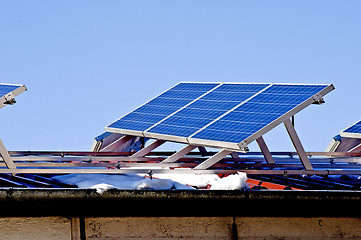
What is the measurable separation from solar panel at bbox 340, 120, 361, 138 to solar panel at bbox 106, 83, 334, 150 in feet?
10.4

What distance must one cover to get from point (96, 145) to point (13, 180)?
25.6 ft

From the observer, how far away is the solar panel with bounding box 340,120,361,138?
70.1ft

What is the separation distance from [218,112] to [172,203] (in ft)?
23.4

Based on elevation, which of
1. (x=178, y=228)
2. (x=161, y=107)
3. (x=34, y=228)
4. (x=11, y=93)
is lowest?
(x=178, y=228)

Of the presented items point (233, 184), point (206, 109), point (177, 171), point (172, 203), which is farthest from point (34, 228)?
point (206, 109)

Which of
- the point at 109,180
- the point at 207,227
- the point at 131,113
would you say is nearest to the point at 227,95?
the point at 131,113

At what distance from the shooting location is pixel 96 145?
76.7ft

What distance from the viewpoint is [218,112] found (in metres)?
19.0

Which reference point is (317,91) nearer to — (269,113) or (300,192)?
(269,113)

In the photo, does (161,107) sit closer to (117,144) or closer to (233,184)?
(117,144)

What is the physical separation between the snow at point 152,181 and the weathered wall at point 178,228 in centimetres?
59

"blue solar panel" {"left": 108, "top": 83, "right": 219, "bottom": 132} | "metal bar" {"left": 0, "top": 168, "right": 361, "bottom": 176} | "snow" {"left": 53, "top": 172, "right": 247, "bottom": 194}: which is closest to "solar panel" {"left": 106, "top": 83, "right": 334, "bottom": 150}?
"blue solar panel" {"left": 108, "top": 83, "right": 219, "bottom": 132}

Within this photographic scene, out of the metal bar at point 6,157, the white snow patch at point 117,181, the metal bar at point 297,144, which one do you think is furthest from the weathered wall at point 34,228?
the metal bar at point 297,144

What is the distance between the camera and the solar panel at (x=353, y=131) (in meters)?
21.4
